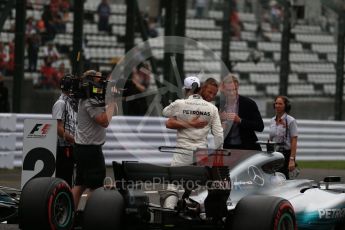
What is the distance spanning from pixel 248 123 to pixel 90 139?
6.37 ft

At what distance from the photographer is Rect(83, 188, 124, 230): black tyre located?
813 cm

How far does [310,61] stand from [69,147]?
57.3 ft

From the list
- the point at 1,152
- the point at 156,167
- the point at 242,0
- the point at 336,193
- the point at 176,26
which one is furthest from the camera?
the point at 242,0

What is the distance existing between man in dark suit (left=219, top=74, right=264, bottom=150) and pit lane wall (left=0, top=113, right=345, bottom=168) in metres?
2.04

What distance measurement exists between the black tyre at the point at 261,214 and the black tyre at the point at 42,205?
1472mm

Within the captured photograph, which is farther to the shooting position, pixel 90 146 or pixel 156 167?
pixel 90 146

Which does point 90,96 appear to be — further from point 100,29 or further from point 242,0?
point 242,0

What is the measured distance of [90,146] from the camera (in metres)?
9.81

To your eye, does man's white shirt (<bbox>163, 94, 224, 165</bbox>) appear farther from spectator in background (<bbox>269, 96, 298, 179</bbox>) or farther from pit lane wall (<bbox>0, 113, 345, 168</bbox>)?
pit lane wall (<bbox>0, 113, 345, 168</bbox>)

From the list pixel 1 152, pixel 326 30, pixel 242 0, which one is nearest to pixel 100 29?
pixel 242 0

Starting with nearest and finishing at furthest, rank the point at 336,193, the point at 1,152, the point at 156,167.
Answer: the point at 156,167 < the point at 336,193 < the point at 1,152

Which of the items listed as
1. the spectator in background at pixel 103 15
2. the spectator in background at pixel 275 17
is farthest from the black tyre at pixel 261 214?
the spectator in background at pixel 275 17

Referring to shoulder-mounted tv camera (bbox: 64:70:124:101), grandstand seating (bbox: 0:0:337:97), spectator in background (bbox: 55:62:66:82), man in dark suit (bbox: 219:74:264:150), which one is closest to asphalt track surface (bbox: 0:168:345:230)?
man in dark suit (bbox: 219:74:264:150)

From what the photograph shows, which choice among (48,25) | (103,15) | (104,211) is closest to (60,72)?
(48,25)
